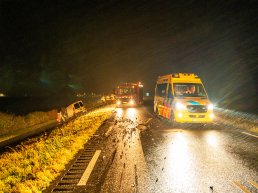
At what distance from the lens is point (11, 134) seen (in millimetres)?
17859

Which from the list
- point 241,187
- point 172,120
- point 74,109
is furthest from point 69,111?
point 241,187

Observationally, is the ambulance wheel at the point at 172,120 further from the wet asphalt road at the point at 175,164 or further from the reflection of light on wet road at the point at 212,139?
the wet asphalt road at the point at 175,164

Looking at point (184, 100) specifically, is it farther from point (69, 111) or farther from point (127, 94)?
point (127, 94)

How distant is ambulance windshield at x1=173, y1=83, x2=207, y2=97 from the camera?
1656 centimetres

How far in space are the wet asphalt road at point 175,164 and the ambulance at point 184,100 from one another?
293 centimetres

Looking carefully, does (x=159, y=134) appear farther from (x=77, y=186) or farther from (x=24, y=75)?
(x=24, y=75)

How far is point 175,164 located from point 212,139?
4.59 meters

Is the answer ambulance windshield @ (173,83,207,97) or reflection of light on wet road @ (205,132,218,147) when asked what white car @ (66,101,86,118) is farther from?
reflection of light on wet road @ (205,132,218,147)

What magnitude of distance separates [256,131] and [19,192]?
11971mm

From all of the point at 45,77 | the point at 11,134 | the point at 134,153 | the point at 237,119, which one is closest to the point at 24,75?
the point at 45,77

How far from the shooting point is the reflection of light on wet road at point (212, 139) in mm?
10719

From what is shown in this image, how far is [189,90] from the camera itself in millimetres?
16922

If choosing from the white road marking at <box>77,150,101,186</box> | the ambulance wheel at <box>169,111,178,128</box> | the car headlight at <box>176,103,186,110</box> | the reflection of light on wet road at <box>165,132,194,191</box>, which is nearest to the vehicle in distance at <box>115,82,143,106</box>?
the ambulance wheel at <box>169,111,178,128</box>

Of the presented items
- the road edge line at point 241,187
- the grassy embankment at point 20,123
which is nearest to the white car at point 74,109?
the grassy embankment at point 20,123
